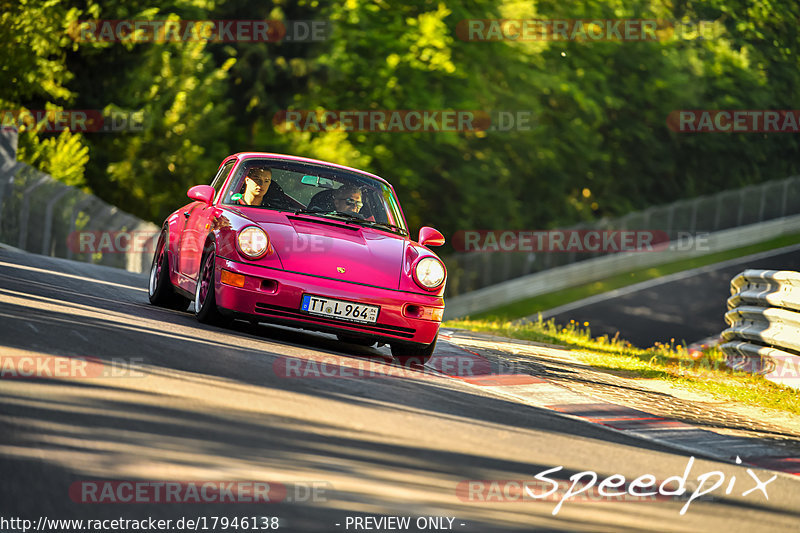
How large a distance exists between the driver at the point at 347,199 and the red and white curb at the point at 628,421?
1581 millimetres

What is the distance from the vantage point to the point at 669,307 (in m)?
38.8

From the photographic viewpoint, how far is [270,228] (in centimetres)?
911

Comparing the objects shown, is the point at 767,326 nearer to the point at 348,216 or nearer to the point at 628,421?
the point at 628,421

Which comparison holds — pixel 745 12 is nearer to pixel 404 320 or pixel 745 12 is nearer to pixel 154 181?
pixel 154 181

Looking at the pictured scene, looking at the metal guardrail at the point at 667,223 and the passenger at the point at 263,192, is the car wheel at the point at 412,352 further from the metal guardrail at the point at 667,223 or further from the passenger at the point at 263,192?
the metal guardrail at the point at 667,223

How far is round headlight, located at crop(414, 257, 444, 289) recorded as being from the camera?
9180 millimetres

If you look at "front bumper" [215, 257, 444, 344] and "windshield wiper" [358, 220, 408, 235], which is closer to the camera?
"front bumper" [215, 257, 444, 344]

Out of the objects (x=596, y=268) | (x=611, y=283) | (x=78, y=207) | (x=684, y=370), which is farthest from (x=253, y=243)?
(x=596, y=268)

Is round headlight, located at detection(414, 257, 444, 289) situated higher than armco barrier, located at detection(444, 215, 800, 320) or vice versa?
round headlight, located at detection(414, 257, 444, 289)

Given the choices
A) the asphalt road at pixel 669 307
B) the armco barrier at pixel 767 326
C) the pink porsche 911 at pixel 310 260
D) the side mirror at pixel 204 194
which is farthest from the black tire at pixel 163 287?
the asphalt road at pixel 669 307

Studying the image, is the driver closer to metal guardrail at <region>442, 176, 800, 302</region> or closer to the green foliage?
the green foliage

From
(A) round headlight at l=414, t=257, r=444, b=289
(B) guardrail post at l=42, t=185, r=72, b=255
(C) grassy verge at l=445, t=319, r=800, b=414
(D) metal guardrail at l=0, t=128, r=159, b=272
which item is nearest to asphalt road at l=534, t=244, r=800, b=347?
(D) metal guardrail at l=0, t=128, r=159, b=272

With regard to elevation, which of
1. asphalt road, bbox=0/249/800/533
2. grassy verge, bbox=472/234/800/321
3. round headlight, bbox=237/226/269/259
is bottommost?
grassy verge, bbox=472/234/800/321

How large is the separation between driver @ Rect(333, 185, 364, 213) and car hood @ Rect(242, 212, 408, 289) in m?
0.61
